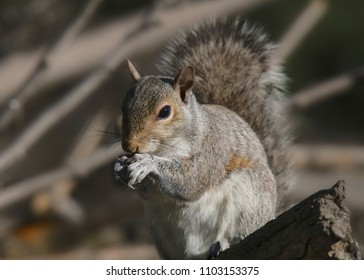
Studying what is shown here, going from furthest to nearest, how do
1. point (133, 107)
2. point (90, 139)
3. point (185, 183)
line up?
point (90, 139)
point (185, 183)
point (133, 107)

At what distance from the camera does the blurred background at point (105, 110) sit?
3.26 meters

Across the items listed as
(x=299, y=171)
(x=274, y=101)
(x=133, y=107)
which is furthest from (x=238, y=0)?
(x=133, y=107)

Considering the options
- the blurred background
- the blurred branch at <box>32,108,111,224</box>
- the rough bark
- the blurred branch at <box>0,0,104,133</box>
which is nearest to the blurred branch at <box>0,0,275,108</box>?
the blurred background

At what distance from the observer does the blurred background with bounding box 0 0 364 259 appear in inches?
128

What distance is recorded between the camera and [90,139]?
4012 millimetres

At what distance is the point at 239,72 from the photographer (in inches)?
102

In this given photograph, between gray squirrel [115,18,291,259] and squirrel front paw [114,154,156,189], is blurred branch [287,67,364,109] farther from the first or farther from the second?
squirrel front paw [114,154,156,189]

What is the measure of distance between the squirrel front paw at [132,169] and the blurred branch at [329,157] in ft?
6.96

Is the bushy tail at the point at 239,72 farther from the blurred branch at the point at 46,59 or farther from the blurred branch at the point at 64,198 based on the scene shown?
the blurred branch at the point at 64,198

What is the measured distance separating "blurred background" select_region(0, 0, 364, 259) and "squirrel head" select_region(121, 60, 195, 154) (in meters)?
0.76

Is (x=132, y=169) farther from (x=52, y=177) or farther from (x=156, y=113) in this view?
(x=52, y=177)

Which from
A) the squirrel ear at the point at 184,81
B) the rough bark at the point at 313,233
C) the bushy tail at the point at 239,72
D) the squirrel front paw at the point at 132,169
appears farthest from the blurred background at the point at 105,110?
the rough bark at the point at 313,233
